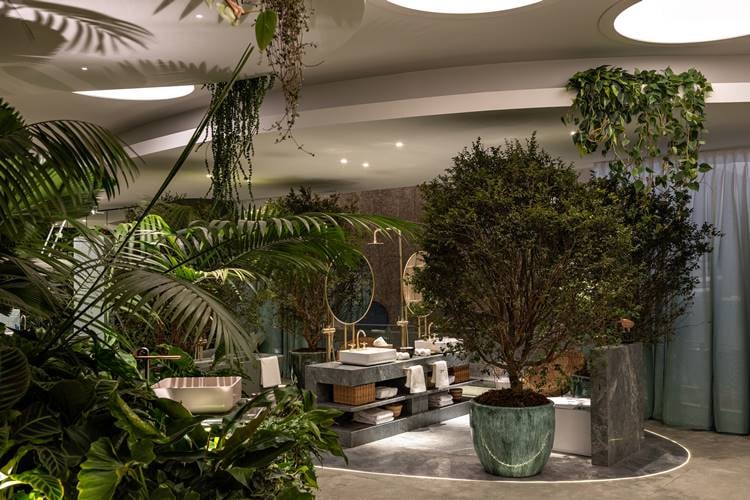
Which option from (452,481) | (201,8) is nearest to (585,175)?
(452,481)

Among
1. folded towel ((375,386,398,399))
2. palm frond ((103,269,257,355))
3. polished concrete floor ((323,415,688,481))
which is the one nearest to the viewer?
palm frond ((103,269,257,355))

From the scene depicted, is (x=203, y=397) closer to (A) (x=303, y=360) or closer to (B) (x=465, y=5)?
(B) (x=465, y=5)

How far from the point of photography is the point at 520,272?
4863mm

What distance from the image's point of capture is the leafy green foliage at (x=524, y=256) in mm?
4688

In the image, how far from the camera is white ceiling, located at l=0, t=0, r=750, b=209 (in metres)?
3.25

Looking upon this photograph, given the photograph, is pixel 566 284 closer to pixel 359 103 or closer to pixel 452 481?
pixel 452 481

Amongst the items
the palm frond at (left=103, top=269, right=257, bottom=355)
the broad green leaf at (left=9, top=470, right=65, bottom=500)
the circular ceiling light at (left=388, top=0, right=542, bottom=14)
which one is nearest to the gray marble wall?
the circular ceiling light at (left=388, top=0, right=542, bottom=14)

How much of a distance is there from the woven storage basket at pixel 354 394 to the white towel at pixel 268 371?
156 cm

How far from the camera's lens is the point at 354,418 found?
5984 mm

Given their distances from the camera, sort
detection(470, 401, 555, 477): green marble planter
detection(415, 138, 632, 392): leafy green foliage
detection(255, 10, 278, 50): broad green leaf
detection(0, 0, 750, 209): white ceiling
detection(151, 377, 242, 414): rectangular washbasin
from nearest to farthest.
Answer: detection(255, 10, 278, 50): broad green leaf
detection(151, 377, 242, 414): rectangular washbasin
detection(0, 0, 750, 209): white ceiling
detection(415, 138, 632, 392): leafy green foliage
detection(470, 401, 555, 477): green marble planter

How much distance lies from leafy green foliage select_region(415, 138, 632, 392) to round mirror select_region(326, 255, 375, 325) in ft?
8.88

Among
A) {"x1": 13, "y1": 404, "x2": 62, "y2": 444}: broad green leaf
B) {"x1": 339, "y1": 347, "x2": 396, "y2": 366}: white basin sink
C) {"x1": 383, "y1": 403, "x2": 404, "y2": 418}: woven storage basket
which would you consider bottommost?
{"x1": 383, "y1": 403, "x2": 404, "y2": 418}: woven storage basket

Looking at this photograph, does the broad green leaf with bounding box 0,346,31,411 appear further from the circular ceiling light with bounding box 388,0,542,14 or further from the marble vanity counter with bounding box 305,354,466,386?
the marble vanity counter with bounding box 305,354,466,386

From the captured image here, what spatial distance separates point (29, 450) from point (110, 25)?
1.73 m
